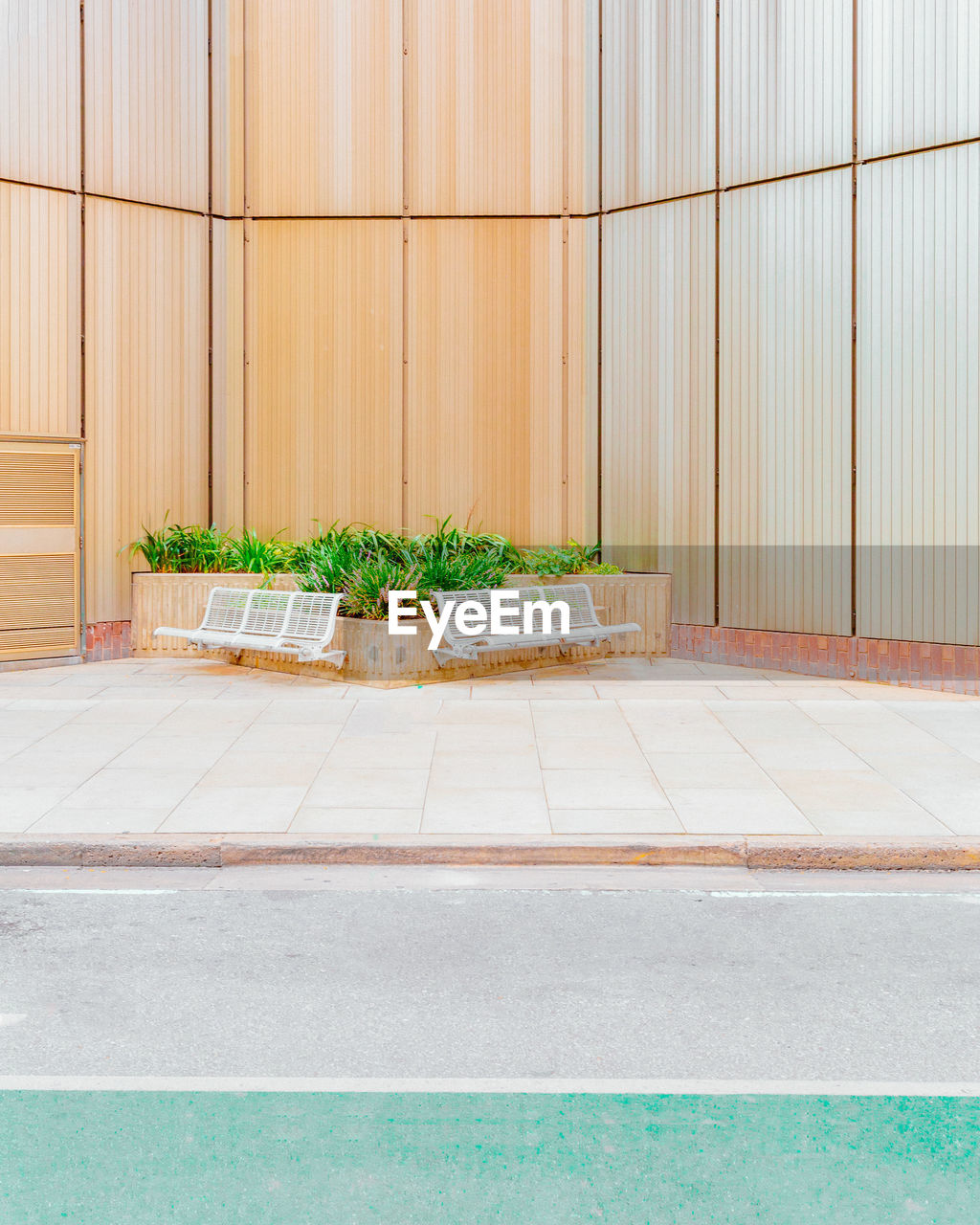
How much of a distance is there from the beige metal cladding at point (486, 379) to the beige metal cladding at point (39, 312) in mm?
4232

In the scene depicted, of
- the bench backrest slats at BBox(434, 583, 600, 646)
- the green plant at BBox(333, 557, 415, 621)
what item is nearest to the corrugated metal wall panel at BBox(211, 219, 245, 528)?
the green plant at BBox(333, 557, 415, 621)

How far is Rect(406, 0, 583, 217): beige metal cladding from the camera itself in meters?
16.9

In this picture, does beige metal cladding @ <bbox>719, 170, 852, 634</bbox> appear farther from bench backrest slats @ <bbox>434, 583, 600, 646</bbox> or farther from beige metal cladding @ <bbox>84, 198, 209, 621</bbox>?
beige metal cladding @ <bbox>84, 198, 209, 621</bbox>

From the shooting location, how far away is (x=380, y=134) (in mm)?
17078

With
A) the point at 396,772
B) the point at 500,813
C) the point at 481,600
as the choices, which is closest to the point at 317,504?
the point at 481,600

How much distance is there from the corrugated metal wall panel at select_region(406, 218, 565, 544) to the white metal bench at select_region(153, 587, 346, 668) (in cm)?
328

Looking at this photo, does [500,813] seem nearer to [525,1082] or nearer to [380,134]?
[525,1082]

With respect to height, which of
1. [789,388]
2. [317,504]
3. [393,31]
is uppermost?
[393,31]

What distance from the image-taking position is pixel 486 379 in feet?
56.6

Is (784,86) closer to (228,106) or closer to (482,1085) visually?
(228,106)

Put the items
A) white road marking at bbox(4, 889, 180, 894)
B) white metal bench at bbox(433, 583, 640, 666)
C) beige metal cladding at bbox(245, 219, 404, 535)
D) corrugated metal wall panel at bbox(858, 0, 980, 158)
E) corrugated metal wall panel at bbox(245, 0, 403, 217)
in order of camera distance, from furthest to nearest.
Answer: beige metal cladding at bbox(245, 219, 404, 535)
corrugated metal wall panel at bbox(245, 0, 403, 217)
white metal bench at bbox(433, 583, 640, 666)
corrugated metal wall panel at bbox(858, 0, 980, 158)
white road marking at bbox(4, 889, 180, 894)

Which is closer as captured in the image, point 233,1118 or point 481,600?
point 233,1118

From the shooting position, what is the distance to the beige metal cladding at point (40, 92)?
14.8 metres

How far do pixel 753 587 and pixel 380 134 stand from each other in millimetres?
7602
